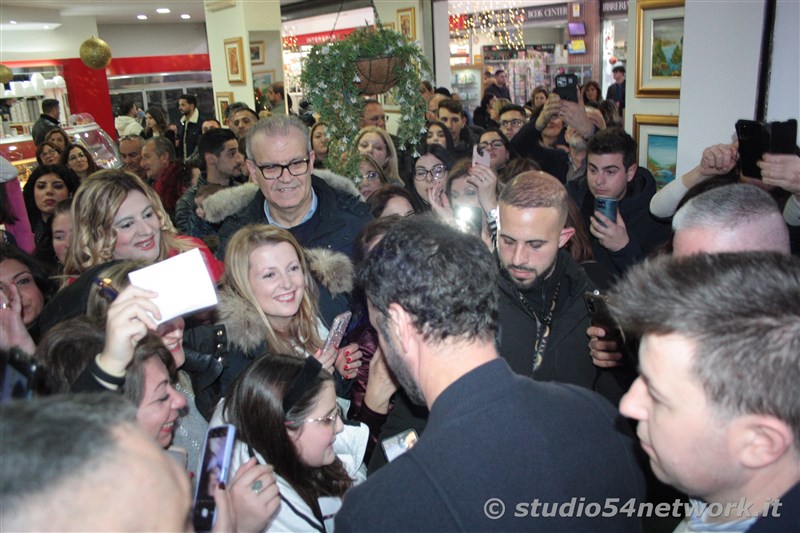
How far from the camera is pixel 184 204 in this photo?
15.2 feet

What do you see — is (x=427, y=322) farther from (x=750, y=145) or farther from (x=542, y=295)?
(x=750, y=145)

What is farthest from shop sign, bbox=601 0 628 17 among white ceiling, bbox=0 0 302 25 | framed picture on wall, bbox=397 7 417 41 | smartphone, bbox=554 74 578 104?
smartphone, bbox=554 74 578 104

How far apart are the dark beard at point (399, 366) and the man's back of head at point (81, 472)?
551 mm

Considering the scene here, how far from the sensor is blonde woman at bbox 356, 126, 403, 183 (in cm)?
469

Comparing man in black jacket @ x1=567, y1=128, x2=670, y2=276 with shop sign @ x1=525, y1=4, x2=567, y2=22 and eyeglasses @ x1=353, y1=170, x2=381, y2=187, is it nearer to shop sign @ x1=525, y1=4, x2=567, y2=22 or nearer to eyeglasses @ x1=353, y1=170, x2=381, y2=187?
eyeglasses @ x1=353, y1=170, x2=381, y2=187

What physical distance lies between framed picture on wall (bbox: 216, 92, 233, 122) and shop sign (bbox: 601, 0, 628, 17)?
31.1ft

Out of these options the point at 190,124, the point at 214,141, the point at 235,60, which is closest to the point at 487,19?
the point at 235,60

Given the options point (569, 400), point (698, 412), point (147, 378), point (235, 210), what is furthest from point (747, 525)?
point (235, 210)

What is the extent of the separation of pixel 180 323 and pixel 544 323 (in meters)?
1.36

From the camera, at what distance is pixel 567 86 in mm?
4473

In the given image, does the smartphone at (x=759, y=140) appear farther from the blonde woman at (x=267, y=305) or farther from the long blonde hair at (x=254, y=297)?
the long blonde hair at (x=254, y=297)

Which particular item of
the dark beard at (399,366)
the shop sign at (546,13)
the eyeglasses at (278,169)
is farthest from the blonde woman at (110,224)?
the shop sign at (546,13)

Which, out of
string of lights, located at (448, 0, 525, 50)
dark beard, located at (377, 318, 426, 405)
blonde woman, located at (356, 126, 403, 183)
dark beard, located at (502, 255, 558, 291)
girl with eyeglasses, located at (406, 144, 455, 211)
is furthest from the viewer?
string of lights, located at (448, 0, 525, 50)

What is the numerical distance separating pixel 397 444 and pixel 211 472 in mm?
558
